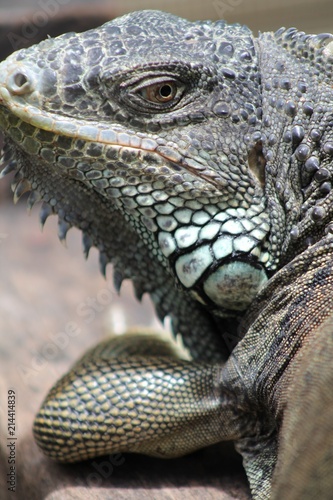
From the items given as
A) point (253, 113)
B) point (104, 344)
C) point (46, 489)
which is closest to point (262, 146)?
point (253, 113)

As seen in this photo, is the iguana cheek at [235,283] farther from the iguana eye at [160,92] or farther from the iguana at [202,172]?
the iguana eye at [160,92]

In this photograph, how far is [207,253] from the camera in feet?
9.73

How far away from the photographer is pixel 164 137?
298cm

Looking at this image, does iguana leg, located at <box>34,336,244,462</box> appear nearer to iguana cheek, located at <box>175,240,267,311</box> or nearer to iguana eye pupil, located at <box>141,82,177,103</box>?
iguana cheek, located at <box>175,240,267,311</box>

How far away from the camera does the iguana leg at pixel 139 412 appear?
3156 millimetres

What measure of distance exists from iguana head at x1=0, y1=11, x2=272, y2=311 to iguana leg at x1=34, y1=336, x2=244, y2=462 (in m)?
0.51

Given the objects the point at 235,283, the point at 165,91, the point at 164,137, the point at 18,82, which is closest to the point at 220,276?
the point at 235,283

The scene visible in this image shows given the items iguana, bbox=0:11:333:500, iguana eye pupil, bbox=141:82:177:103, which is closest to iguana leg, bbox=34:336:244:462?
iguana, bbox=0:11:333:500

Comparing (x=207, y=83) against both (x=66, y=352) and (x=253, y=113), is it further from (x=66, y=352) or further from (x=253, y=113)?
(x=66, y=352)

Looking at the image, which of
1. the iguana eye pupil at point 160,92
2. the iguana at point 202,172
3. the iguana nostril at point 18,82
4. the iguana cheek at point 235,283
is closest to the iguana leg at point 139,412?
the iguana at point 202,172

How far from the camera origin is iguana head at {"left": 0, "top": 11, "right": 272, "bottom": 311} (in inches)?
116

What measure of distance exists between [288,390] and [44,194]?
1.55 meters

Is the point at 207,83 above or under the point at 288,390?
above

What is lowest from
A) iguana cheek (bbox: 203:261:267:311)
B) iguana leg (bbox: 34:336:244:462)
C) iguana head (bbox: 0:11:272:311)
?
iguana leg (bbox: 34:336:244:462)
